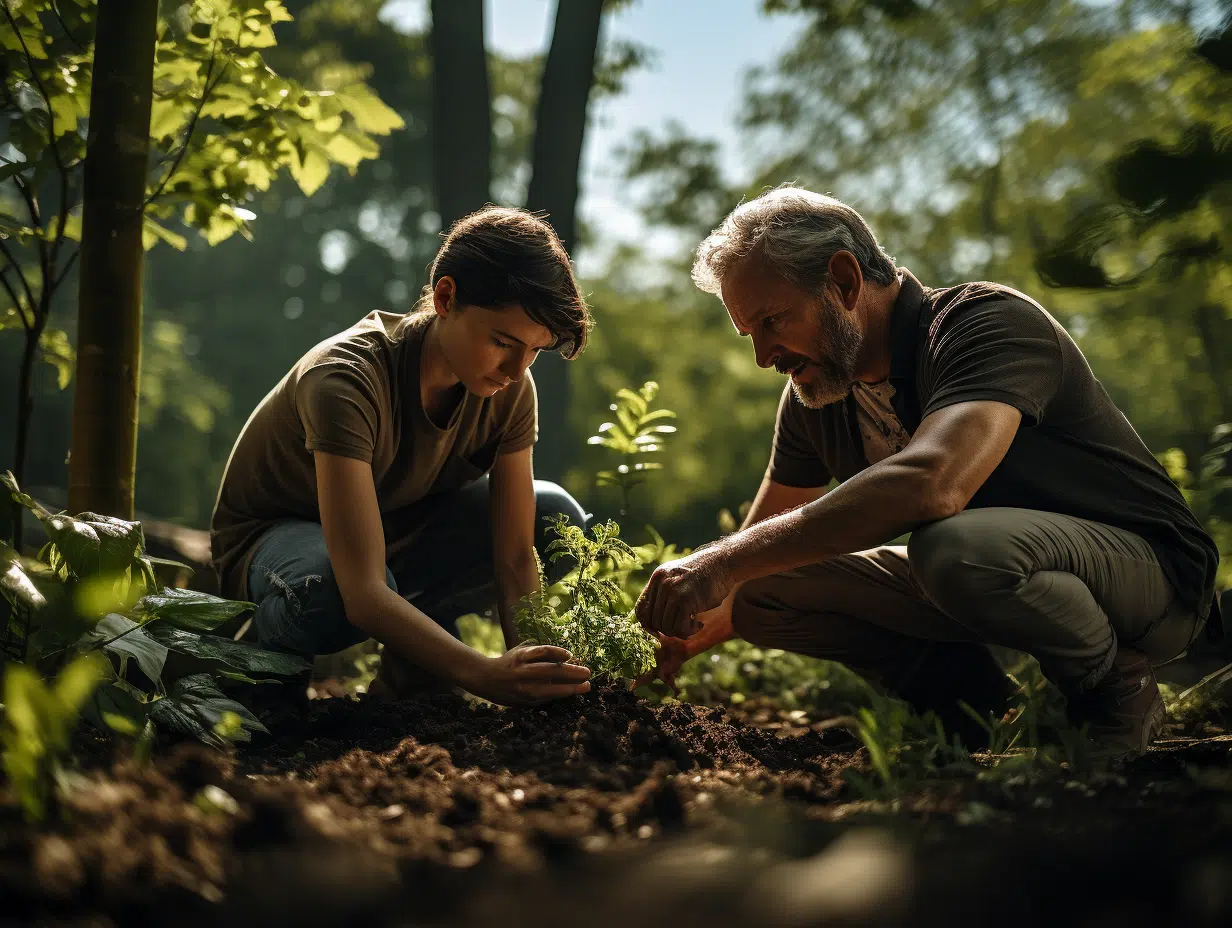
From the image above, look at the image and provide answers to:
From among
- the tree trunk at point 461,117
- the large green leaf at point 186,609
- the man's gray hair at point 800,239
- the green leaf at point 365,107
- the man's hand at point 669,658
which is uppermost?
the tree trunk at point 461,117

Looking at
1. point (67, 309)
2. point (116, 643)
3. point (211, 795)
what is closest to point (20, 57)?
point (116, 643)

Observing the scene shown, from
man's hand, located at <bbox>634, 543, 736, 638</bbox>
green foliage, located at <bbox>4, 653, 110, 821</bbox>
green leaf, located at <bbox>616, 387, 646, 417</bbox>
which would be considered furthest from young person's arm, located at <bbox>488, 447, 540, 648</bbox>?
green foliage, located at <bbox>4, 653, 110, 821</bbox>

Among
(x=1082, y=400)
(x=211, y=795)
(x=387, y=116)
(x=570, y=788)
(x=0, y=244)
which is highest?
(x=387, y=116)

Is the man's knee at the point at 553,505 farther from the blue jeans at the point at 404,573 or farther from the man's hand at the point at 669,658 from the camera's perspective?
the man's hand at the point at 669,658

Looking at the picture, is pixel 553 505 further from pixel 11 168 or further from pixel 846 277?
pixel 11 168

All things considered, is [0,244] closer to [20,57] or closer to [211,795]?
[20,57]

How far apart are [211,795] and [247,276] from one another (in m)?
20.9

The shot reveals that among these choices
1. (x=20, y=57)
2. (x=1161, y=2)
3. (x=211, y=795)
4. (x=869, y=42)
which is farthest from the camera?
(x=869, y=42)

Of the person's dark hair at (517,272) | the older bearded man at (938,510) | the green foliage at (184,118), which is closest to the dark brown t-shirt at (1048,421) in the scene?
the older bearded man at (938,510)

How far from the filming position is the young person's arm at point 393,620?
7.67ft

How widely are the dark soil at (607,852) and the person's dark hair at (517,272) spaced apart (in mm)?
1327

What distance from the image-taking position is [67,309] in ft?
47.9

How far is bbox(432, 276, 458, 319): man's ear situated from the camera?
8.97ft

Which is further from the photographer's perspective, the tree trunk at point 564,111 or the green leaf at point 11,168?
the tree trunk at point 564,111
